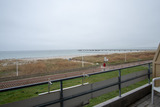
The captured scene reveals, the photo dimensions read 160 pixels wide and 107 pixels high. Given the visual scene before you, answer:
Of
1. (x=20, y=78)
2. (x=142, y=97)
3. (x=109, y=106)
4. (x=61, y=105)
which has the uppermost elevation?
(x=61, y=105)

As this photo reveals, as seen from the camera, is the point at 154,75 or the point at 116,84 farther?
the point at 154,75

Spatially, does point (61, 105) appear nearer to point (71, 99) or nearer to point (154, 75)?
point (71, 99)

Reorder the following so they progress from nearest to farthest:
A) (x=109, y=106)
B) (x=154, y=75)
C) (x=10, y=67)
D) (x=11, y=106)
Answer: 1. (x=11, y=106)
2. (x=109, y=106)
3. (x=154, y=75)
4. (x=10, y=67)

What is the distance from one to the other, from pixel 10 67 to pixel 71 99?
41.7 ft

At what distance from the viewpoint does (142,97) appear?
331 cm

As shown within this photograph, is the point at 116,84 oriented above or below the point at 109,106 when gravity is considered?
above

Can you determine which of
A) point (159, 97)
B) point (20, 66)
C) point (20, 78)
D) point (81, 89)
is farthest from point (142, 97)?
point (20, 66)

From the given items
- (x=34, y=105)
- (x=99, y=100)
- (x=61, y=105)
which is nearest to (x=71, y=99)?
(x=61, y=105)

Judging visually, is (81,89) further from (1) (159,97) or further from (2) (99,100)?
(1) (159,97)

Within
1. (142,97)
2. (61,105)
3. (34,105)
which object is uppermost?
(34,105)

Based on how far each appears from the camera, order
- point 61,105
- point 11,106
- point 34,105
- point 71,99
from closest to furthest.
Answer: point 11,106 < point 34,105 < point 61,105 < point 71,99

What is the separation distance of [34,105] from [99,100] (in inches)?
123

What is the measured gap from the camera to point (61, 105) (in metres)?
1.87

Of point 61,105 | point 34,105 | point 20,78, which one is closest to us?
point 34,105
